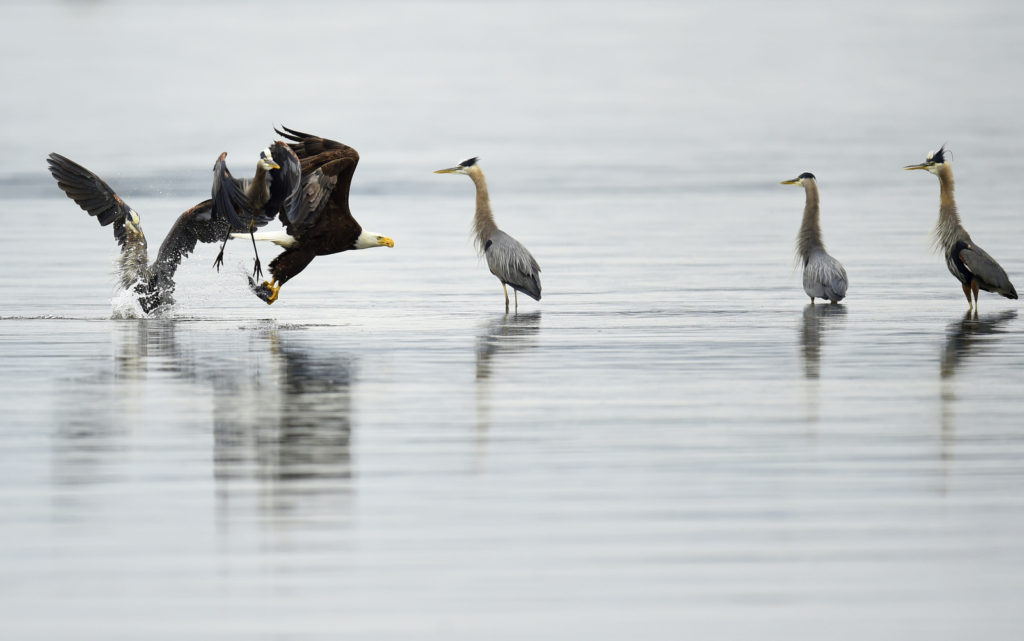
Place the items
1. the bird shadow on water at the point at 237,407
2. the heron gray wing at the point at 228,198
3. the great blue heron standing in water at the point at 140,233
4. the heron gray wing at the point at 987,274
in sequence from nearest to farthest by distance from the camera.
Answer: the bird shadow on water at the point at 237,407
the heron gray wing at the point at 228,198
the heron gray wing at the point at 987,274
the great blue heron standing in water at the point at 140,233

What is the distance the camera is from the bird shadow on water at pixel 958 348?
35.3 feet

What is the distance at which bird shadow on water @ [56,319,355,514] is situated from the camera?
364 inches

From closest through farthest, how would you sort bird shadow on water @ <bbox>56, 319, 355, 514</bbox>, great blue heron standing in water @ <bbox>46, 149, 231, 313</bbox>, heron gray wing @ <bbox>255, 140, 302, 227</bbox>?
bird shadow on water @ <bbox>56, 319, 355, 514</bbox> < heron gray wing @ <bbox>255, 140, 302, 227</bbox> < great blue heron standing in water @ <bbox>46, 149, 231, 313</bbox>

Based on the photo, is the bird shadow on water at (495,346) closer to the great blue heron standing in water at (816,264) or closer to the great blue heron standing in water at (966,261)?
the great blue heron standing in water at (816,264)

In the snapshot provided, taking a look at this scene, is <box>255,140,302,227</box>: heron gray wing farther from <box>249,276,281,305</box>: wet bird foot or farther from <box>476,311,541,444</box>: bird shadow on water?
<box>476,311,541,444</box>: bird shadow on water

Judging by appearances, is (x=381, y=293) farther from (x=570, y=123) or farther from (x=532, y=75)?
(x=532, y=75)

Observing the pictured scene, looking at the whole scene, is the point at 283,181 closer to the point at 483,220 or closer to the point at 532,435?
the point at 483,220

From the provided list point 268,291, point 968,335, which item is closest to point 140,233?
point 268,291

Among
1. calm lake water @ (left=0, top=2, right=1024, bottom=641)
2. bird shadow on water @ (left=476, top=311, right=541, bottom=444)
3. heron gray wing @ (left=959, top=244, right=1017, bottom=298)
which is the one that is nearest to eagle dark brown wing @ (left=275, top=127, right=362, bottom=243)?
calm lake water @ (left=0, top=2, right=1024, bottom=641)

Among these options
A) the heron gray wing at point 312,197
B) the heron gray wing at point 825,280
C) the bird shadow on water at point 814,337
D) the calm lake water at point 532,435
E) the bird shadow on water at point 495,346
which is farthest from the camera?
the heron gray wing at point 825,280

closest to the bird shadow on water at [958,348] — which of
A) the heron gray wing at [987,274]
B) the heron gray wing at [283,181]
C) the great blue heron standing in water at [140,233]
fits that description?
the heron gray wing at [987,274]

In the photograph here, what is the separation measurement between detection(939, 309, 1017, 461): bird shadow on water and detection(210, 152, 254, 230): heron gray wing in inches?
253

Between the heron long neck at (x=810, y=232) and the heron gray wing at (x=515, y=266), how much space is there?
3.01 meters

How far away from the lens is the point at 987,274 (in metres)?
17.5
